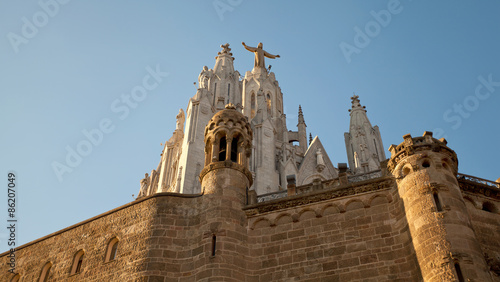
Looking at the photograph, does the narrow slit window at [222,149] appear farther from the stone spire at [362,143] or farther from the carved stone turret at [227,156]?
the stone spire at [362,143]

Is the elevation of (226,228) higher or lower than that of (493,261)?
higher

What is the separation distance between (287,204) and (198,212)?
306 cm

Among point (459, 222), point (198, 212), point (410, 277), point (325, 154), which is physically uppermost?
point (325, 154)

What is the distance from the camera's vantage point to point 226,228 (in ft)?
52.7

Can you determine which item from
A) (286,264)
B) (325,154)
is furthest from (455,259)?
(325,154)

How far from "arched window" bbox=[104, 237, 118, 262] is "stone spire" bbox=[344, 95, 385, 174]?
37047mm

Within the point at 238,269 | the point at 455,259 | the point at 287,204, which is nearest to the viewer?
the point at 455,259

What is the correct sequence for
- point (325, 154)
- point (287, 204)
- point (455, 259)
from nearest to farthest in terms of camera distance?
point (455, 259) → point (287, 204) → point (325, 154)

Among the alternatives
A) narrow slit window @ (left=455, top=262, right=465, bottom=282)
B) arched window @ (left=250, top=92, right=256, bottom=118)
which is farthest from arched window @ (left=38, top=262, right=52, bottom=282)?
arched window @ (left=250, top=92, right=256, bottom=118)

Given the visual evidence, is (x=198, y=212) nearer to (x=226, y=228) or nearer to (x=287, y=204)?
(x=226, y=228)

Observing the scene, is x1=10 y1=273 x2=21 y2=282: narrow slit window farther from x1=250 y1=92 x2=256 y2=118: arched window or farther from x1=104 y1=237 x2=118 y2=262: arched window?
x1=250 y1=92 x2=256 y2=118: arched window

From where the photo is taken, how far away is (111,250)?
17.2 metres

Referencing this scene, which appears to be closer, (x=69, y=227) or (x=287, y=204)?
(x=287, y=204)

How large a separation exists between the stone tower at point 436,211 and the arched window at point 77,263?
444 inches
